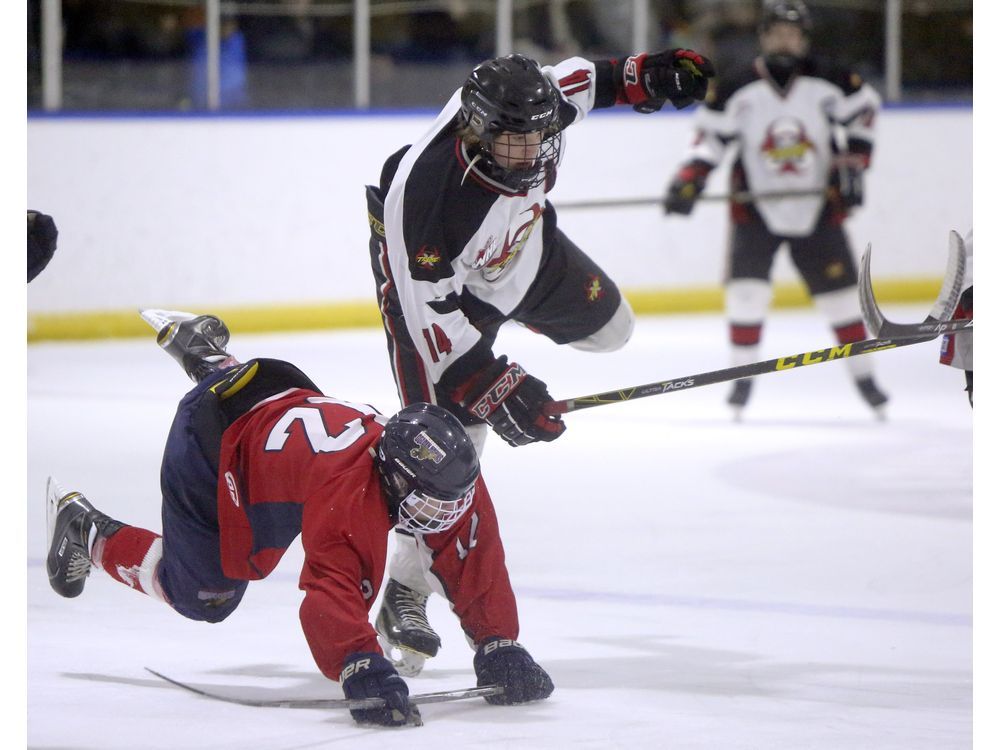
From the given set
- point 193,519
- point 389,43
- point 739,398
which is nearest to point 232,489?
point 193,519

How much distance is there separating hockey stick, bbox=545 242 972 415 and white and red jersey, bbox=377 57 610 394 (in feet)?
0.72

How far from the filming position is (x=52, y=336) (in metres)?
6.70

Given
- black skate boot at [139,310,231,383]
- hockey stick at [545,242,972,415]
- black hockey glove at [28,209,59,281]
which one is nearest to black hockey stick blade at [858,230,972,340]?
hockey stick at [545,242,972,415]

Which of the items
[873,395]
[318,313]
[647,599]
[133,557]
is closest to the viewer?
[133,557]

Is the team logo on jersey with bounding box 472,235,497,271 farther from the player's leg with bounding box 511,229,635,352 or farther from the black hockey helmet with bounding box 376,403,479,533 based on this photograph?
the black hockey helmet with bounding box 376,403,479,533

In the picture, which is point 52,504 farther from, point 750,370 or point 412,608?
point 750,370

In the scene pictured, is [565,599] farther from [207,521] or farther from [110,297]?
[110,297]

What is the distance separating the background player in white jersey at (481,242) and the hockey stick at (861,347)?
4.6 inches

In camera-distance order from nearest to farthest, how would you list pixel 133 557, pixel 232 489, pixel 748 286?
1. pixel 232 489
2. pixel 133 557
3. pixel 748 286

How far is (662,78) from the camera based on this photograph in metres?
3.12

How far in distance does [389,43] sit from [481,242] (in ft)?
15.2

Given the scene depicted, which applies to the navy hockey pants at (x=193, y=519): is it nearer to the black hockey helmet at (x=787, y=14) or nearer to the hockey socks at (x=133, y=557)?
the hockey socks at (x=133, y=557)

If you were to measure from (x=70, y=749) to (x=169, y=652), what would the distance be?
572 mm

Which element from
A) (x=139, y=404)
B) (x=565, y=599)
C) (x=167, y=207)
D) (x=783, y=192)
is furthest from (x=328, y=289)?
(x=565, y=599)
